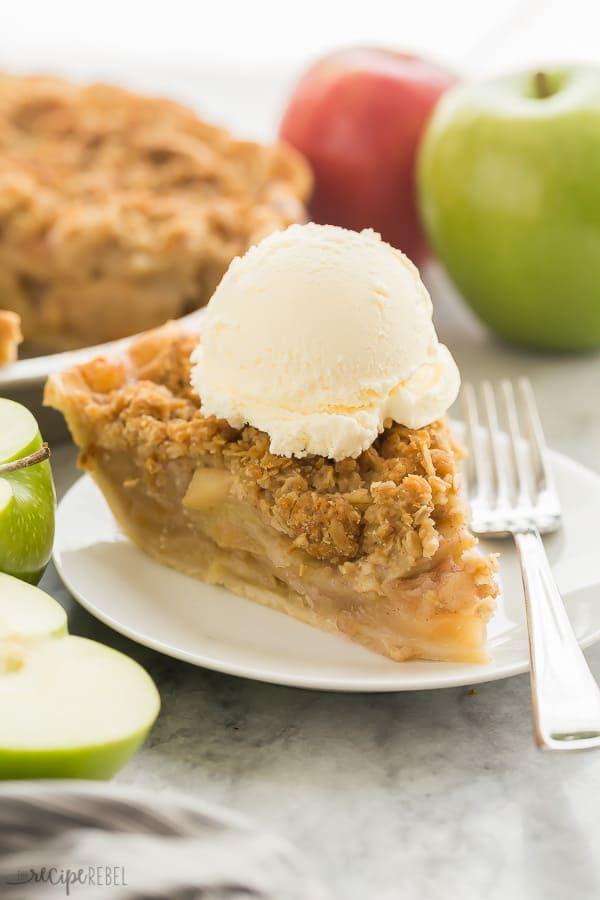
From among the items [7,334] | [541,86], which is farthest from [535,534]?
[541,86]

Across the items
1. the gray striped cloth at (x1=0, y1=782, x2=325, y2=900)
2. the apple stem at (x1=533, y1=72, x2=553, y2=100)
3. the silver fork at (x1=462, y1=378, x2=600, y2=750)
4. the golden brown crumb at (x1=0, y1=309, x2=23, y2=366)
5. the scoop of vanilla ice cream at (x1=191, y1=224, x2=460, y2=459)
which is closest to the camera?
the gray striped cloth at (x1=0, y1=782, x2=325, y2=900)

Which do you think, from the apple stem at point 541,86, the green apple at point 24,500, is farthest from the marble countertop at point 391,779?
the apple stem at point 541,86

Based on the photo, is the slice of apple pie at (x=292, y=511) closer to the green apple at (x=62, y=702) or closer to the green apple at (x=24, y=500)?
the green apple at (x=24, y=500)

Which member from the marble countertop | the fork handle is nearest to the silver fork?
the fork handle

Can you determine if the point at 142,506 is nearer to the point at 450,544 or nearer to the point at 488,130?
the point at 450,544

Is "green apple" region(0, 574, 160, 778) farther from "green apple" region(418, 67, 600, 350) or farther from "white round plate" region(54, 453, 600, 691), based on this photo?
"green apple" region(418, 67, 600, 350)

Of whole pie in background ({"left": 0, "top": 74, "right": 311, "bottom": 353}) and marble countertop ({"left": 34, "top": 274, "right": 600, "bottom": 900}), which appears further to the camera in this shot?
whole pie in background ({"left": 0, "top": 74, "right": 311, "bottom": 353})
